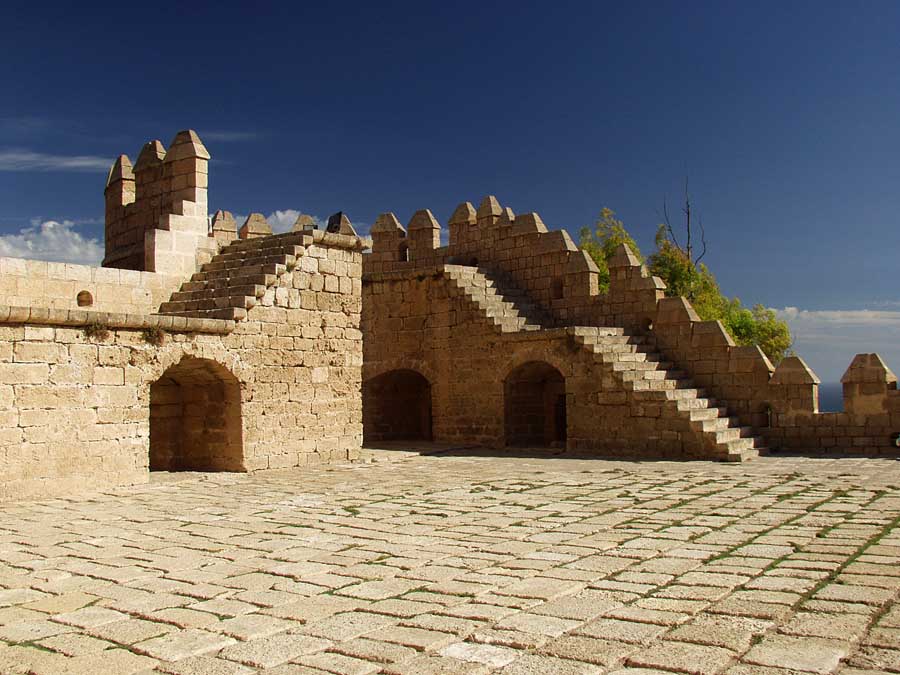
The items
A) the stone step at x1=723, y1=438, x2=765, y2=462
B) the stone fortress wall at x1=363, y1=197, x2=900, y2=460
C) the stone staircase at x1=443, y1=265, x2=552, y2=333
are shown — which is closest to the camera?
the stone step at x1=723, y1=438, x2=765, y2=462

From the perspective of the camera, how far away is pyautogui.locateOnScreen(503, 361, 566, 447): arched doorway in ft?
55.1

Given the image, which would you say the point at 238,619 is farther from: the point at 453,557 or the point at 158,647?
the point at 453,557

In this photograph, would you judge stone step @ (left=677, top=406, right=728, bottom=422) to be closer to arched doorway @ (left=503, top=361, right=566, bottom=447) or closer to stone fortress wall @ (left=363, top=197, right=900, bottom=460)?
stone fortress wall @ (left=363, top=197, right=900, bottom=460)

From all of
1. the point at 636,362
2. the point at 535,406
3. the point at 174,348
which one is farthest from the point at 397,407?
the point at 174,348

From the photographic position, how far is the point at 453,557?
20.7 feet

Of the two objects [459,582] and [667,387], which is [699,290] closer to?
[667,387]

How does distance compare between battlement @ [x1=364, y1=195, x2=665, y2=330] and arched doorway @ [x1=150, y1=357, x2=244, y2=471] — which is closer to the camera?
arched doorway @ [x1=150, y1=357, x2=244, y2=471]

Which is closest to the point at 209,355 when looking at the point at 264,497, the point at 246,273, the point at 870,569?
the point at 246,273

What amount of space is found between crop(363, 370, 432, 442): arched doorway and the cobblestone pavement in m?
9.19

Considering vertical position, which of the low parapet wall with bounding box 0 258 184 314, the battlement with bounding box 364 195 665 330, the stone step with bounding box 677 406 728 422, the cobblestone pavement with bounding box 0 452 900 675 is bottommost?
the cobblestone pavement with bounding box 0 452 900 675

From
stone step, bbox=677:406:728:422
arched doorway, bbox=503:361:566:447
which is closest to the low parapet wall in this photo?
arched doorway, bbox=503:361:566:447

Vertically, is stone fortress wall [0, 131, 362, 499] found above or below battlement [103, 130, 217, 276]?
below

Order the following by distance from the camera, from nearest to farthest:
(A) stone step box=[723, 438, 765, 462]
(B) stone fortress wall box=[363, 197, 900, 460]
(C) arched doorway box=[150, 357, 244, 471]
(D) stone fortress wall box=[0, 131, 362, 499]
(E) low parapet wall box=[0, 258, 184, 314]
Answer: (D) stone fortress wall box=[0, 131, 362, 499]
(E) low parapet wall box=[0, 258, 184, 314]
(C) arched doorway box=[150, 357, 244, 471]
(A) stone step box=[723, 438, 765, 462]
(B) stone fortress wall box=[363, 197, 900, 460]

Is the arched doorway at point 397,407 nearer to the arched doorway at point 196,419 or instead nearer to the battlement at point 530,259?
the battlement at point 530,259
